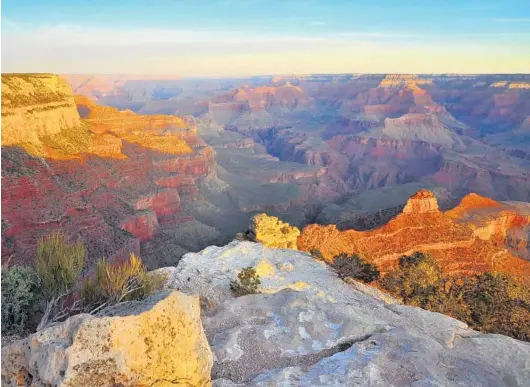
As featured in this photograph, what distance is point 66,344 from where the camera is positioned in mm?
8961

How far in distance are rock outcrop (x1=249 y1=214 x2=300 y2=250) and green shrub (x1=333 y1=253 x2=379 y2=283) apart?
479 cm

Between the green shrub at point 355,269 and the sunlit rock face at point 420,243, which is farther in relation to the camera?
the sunlit rock face at point 420,243

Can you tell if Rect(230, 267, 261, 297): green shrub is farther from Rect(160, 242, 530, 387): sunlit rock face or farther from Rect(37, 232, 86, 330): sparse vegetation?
Rect(37, 232, 86, 330): sparse vegetation

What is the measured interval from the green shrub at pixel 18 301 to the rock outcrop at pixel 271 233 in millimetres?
17158

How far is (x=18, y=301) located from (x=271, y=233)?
62.1 ft

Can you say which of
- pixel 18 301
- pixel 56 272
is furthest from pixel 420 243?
pixel 18 301

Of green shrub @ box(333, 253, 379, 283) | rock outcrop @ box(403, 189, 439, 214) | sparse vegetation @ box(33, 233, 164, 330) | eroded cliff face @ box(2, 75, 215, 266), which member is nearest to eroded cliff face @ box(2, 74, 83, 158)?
eroded cliff face @ box(2, 75, 215, 266)

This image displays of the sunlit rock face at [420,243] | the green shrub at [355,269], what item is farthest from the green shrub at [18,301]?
the sunlit rock face at [420,243]

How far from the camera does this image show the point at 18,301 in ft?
47.0

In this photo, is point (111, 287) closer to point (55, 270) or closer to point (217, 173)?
point (55, 270)

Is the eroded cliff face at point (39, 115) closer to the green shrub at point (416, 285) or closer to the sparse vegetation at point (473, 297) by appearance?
the green shrub at point (416, 285)

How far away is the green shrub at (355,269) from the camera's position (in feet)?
87.5

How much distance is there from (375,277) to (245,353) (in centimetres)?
1579

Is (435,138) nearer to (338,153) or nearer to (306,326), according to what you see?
(338,153)
